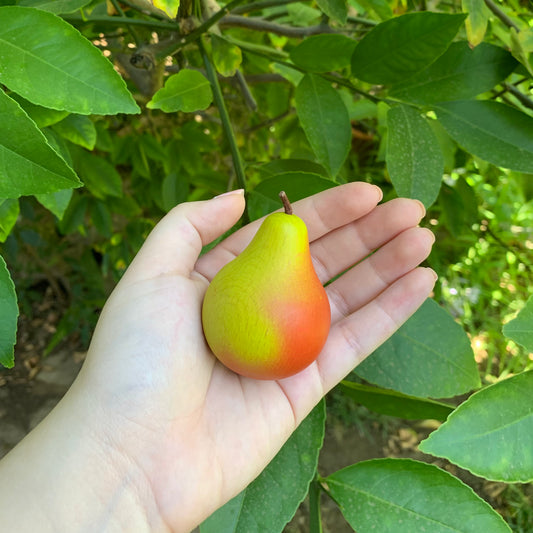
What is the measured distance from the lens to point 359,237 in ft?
3.36

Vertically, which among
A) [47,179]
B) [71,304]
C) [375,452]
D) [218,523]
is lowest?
[375,452]

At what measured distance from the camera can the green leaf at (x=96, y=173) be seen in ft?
4.25

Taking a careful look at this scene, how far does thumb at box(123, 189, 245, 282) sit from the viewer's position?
864 millimetres

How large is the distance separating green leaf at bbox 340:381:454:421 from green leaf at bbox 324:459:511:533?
0.08m

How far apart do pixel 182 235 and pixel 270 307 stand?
0.22 meters

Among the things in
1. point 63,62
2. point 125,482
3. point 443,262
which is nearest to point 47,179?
point 63,62

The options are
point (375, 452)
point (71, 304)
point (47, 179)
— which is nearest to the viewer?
point (47, 179)

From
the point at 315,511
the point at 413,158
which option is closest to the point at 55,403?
the point at 315,511

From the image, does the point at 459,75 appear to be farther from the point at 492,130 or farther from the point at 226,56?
the point at 226,56

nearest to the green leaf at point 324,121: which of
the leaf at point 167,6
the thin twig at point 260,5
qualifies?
the thin twig at point 260,5

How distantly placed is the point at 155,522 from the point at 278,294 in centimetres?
36

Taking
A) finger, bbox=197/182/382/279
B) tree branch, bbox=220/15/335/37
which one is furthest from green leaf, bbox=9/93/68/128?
tree branch, bbox=220/15/335/37

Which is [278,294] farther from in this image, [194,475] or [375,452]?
[375,452]

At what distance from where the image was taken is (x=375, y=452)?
6.74 ft
